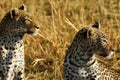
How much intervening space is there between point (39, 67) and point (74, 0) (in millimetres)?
2808

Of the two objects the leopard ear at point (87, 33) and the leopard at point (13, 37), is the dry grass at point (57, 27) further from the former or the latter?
the leopard ear at point (87, 33)

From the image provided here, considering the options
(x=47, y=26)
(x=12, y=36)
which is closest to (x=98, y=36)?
(x=12, y=36)

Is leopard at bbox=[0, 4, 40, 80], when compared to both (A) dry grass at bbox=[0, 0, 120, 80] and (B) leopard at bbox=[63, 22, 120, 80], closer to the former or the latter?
(B) leopard at bbox=[63, 22, 120, 80]

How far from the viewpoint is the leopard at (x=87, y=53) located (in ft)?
25.1

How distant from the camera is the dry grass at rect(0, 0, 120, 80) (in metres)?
9.42

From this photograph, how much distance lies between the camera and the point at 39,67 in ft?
31.1

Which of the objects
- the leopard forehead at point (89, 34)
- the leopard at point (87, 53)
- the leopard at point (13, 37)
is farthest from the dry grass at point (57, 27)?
the leopard forehead at point (89, 34)

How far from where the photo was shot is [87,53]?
7.70 meters

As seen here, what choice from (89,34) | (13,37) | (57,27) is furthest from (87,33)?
(57,27)

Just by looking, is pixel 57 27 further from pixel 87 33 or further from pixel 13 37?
pixel 87 33

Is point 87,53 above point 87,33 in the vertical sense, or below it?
below

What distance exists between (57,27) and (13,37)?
244cm

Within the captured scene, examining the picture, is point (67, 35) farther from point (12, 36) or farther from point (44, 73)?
point (12, 36)

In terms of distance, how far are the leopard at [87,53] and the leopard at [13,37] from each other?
0.66 meters
